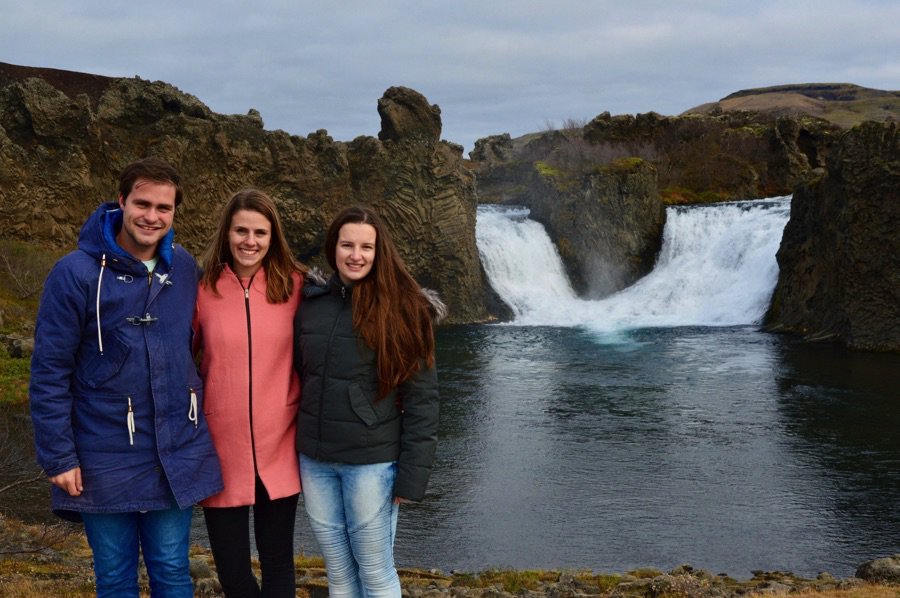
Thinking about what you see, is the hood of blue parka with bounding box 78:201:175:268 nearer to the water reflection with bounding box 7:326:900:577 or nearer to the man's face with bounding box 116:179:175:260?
the man's face with bounding box 116:179:175:260

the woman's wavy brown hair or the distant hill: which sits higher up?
the distant hill

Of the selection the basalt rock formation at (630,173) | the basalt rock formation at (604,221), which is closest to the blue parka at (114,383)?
the basalt rock formation at (630,173)

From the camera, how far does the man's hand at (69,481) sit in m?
4.59

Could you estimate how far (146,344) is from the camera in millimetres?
4785

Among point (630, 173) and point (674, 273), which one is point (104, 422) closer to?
point (674, 273)

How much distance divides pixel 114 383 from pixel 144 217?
959 millimetres

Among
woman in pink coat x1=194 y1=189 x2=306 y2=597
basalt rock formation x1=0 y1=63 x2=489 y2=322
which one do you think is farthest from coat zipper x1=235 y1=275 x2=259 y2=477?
basalt rock formation x1=0 y1=63 x2=489 y2=322

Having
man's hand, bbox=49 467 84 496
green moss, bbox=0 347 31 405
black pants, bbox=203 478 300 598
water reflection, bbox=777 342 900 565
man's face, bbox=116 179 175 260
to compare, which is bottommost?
water reflection, bbox=777 342 900 565

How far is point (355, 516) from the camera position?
514 cm

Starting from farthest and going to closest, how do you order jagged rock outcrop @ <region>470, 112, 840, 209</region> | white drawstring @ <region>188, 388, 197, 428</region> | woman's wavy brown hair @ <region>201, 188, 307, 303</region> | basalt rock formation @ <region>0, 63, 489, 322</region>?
jagged rock outcrop @ <region>470, 112, 840, 209</region> → basalt rock formation @ <region>0, 63, 489, 322</region> → woman's wavy brown hair @ <region>201, 188, 307, 303</region> → white drawstring @ <region>188, 388, 197, 428</region>

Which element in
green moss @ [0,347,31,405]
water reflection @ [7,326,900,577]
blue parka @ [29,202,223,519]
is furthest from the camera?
green moss @ [0,347,31,405]

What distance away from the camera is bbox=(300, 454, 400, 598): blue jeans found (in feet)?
16.8

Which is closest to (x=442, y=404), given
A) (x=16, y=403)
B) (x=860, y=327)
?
(x=16, y=403)

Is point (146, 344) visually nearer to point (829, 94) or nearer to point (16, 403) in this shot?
point (16, 403)
